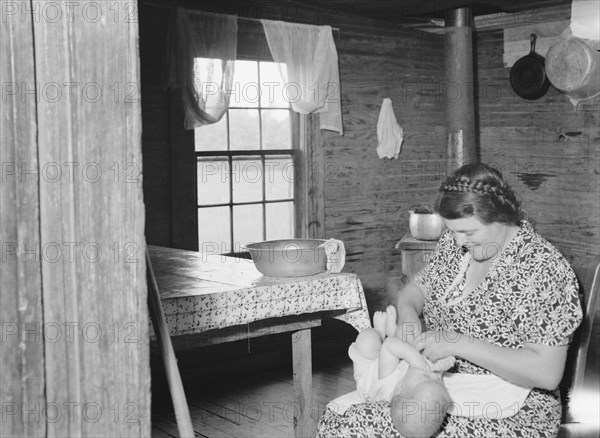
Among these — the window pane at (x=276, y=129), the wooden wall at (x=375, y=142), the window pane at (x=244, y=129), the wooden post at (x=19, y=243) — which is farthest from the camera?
the wooden wall at (x=375, y=142)

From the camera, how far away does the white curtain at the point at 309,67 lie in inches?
230

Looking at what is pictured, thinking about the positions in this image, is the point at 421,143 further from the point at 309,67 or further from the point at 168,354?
the point at 168,354

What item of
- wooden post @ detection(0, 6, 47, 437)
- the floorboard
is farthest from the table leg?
wooden post @ detection(0, 6, 47, 437)

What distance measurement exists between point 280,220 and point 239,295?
9.83 feet

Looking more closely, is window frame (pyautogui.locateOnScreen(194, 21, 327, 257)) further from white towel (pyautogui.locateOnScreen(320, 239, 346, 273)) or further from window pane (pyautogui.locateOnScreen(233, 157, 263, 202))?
white towel (pyautogui.locateOnScreen(320, 239, 346, 273))

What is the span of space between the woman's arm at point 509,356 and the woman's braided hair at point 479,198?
17.9 inches

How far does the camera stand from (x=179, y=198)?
5.63 metres

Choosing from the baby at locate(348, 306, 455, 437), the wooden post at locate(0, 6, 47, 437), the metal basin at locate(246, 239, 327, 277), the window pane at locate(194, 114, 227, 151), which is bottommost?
the baby at locate(348, 306, 455, 437)

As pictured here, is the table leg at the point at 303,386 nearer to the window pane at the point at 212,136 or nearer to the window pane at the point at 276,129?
the window pane at the point at 212,136

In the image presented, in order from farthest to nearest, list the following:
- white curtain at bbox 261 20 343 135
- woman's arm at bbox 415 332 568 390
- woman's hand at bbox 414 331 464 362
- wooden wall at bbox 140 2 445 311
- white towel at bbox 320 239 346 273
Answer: wooden wall at bbox 140 2 445 311, white curtain at bbox 261 20 343 135, white towel at bbox 320 239 346 273, woman's hand at bbox 414 331 464 362, woman's arm at bbox 415 332 568 390

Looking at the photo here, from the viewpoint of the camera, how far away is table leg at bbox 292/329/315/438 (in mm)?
3908

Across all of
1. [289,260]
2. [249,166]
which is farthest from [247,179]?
[289,260]

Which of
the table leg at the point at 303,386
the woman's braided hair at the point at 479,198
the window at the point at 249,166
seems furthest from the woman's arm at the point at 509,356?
the window at the point at 249,166

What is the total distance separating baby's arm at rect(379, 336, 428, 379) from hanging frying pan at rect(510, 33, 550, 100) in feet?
15.9
